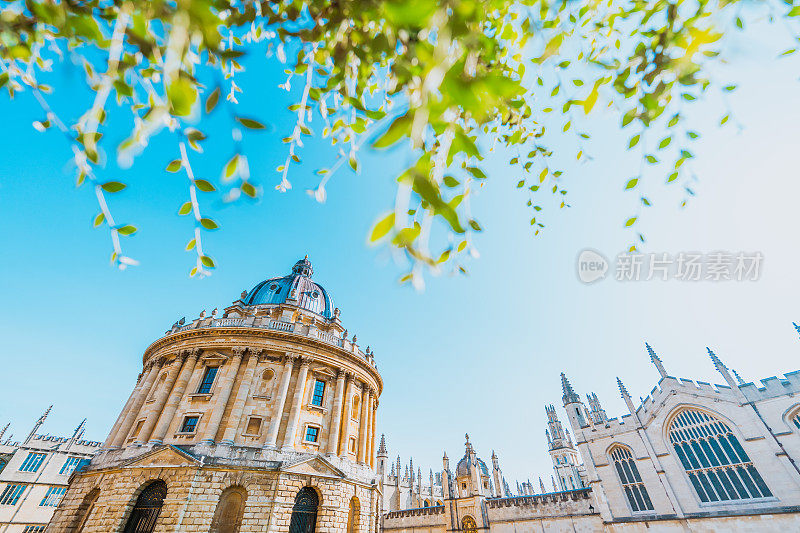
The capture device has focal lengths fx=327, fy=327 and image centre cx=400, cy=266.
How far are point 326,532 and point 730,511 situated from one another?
933 inches

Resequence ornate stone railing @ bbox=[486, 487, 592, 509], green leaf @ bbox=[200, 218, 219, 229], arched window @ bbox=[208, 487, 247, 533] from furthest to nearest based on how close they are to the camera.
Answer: ornate stone railing @ bbox=[486, 487, 592, 509], arched window @ bbox=[208, 487, 247, 533], green leaf @ bbox=[200, 218, 219, 229]

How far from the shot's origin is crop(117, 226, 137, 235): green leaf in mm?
2925

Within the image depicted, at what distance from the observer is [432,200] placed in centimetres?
152

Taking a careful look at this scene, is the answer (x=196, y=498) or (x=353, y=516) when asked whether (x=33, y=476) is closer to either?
(x=196, y=498)

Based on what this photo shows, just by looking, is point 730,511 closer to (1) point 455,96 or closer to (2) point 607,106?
(2) point 607,106

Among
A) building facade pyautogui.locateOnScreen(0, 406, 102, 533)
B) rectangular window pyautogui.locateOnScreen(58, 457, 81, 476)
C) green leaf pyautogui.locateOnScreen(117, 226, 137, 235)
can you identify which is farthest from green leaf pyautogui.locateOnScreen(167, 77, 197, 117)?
rectangular window pyautogui.locateOnScreen(58, 457, 81, 476)

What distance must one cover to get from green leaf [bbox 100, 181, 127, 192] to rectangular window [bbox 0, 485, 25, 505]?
6320 centimetres

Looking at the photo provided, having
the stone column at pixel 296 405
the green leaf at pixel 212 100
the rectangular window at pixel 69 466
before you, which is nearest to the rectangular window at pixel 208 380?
the stone column at pixel 296 405

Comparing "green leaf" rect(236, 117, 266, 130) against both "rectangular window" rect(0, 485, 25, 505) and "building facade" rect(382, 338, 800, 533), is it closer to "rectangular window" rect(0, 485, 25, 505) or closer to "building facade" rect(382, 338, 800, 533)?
"building facade" rect(382, 338, 800, 533)

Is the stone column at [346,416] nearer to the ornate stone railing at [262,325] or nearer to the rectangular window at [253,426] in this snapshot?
the ornate stone railing at [262,325]

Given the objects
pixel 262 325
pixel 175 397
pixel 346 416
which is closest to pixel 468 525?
pixel 346 416

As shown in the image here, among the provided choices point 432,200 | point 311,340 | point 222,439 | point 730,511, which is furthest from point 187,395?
point 730,511

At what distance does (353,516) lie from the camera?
20.3 meters

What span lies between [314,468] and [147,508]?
26.8 feet
